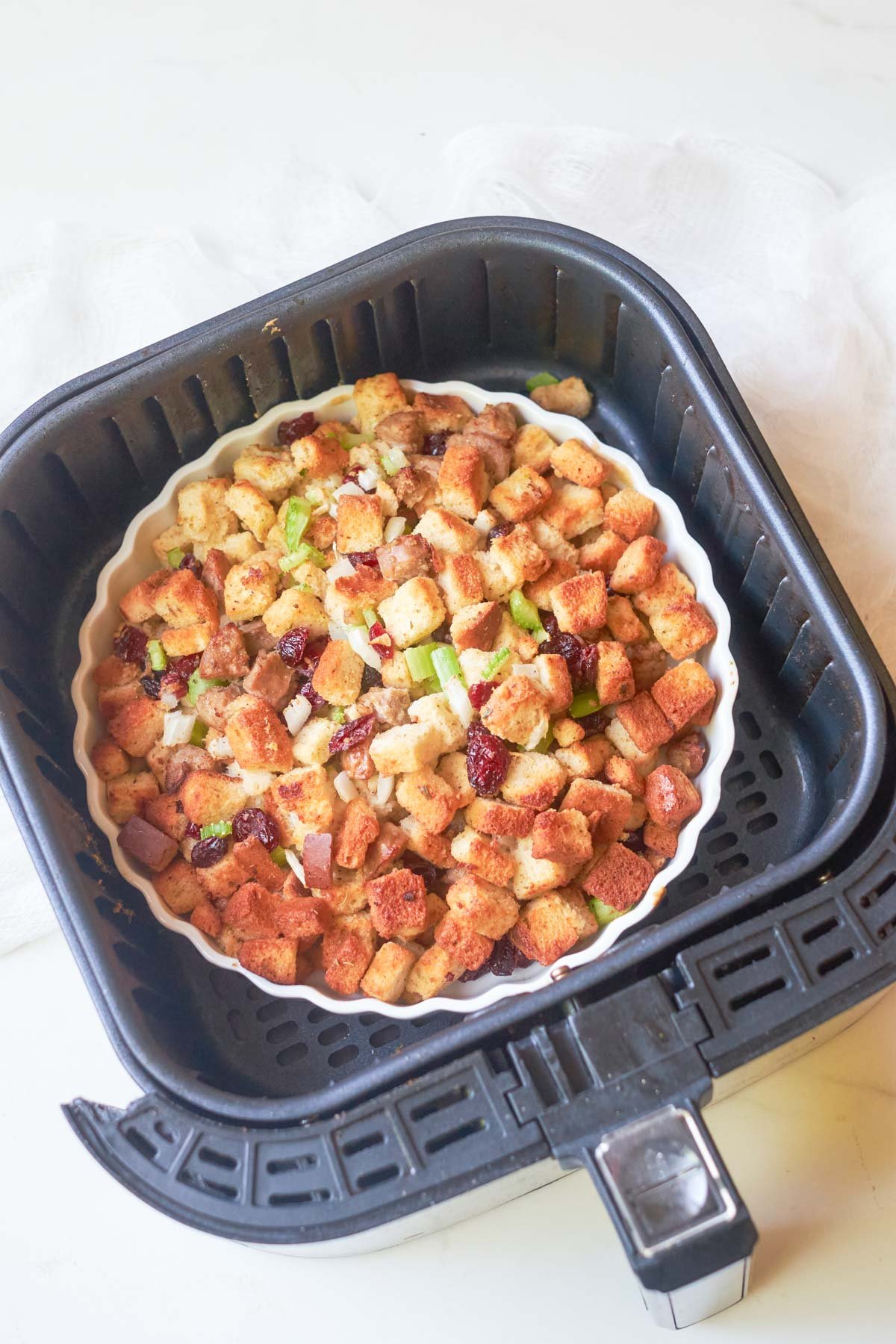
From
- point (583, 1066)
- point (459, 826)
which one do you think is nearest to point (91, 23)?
point (459, 826)

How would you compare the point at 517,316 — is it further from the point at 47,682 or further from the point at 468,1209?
the point at 468,1209

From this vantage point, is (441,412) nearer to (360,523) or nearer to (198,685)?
(360,523)

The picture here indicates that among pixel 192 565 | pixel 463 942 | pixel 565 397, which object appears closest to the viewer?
pixel 463 942

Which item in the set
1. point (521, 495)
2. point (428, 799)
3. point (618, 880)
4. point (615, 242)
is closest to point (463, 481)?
point (521, 495)

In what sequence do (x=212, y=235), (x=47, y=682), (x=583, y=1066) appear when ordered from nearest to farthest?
(x=583, y=1066)
(x=47, y=682)
(x=212, y=235)

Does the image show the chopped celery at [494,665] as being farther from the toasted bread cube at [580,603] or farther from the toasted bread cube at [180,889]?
the toasted bread cube at [180,889]

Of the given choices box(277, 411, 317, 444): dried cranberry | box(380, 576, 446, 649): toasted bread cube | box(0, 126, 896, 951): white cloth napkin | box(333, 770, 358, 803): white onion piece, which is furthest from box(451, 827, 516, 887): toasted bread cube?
box(0, 126, 896, 951): white cloth napkin

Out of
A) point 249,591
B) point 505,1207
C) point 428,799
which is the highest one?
point 249,591
